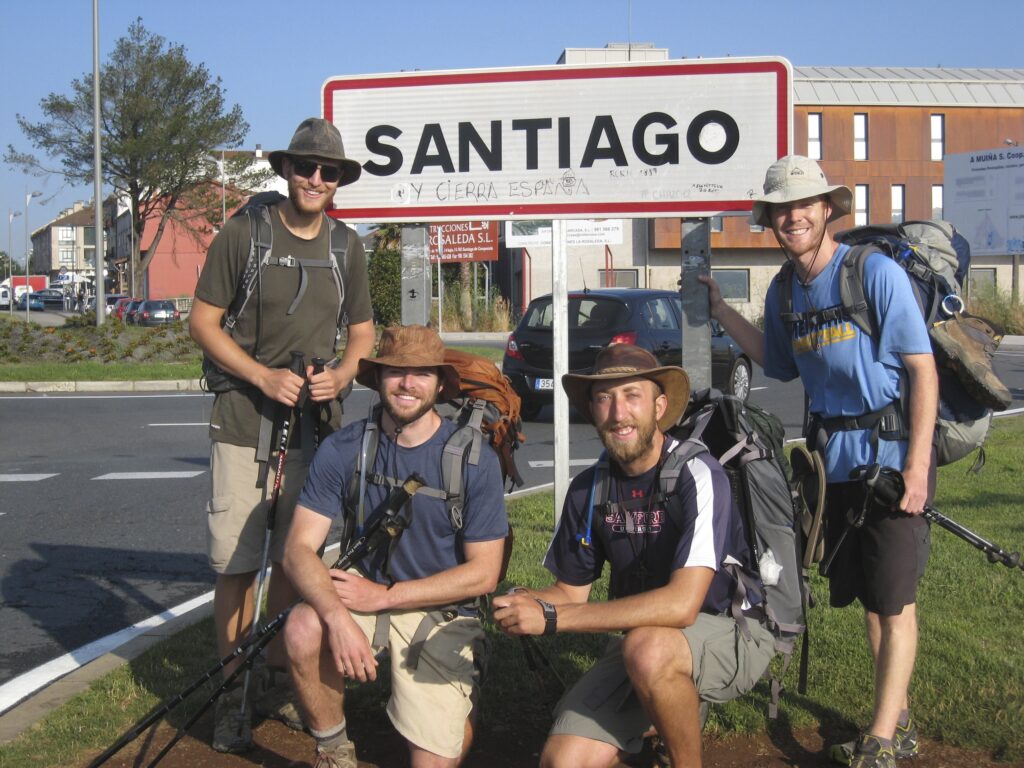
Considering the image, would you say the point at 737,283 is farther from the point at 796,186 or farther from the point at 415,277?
the point at 796,186

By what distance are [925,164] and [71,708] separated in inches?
2068

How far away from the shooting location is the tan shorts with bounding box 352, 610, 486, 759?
11.7 feet

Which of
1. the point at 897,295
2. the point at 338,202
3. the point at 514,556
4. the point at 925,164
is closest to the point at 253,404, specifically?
the point at 338,202

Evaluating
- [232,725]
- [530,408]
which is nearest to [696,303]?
[232,725]

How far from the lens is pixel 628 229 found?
51.0m

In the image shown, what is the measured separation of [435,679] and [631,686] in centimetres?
63

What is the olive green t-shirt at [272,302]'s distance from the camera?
4031 mm

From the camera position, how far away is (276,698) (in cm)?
426

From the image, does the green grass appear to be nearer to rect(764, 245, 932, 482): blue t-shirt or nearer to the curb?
rect(764, 245, 932, 482): blue t-shirt

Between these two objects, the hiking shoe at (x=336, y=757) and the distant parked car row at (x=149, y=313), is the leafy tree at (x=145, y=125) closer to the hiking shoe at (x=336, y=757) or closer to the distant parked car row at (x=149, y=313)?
the distant parked car row at (x=149, y=313)

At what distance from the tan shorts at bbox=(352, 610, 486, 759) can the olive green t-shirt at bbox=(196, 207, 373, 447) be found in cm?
89

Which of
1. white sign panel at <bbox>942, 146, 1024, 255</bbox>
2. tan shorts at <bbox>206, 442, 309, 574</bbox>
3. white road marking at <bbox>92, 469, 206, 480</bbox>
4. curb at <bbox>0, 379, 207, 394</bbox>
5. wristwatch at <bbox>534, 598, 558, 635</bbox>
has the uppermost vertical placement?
white sign panel at <bbox>942, 146, 1024, 255</bbox>

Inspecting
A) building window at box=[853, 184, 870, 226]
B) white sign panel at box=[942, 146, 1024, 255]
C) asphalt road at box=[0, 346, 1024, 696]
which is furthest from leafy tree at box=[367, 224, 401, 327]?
building window at box=[853, 184, 870, 226]

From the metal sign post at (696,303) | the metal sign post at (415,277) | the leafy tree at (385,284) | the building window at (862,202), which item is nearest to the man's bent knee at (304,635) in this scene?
the metal sign post at (415,277)
